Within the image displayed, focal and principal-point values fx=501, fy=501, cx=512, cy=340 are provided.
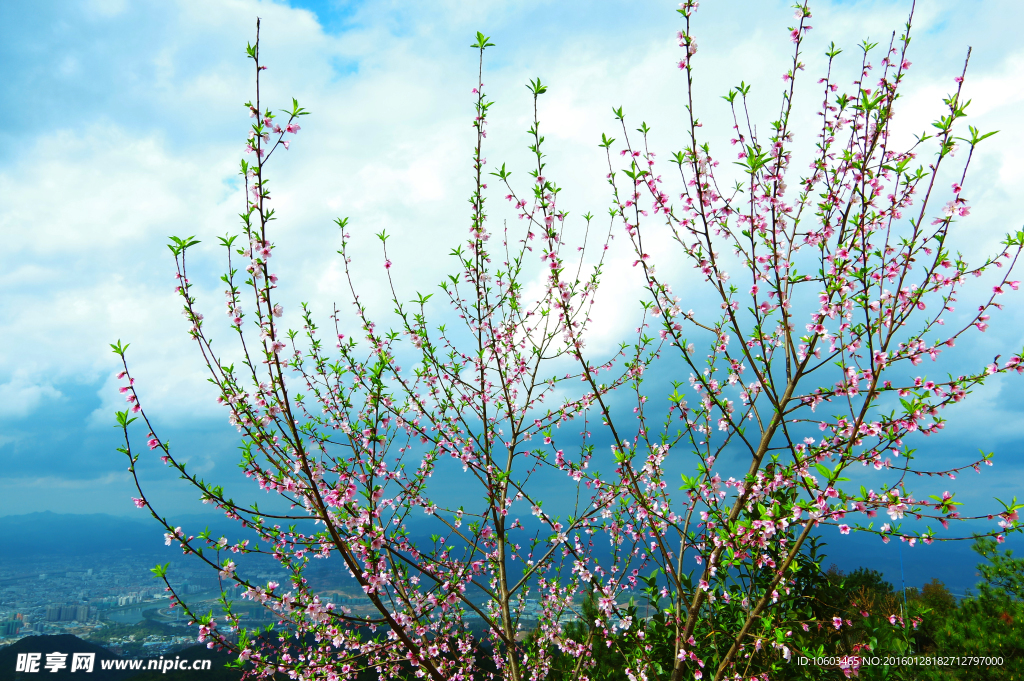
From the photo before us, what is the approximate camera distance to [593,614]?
5.86 meters

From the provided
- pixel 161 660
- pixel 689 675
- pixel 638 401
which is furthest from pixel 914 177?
pixel 161 660

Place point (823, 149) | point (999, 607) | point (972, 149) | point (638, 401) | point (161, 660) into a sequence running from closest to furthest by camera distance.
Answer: point (972, 149) < point (823, 149) < point (638, 401) < point (161, 660) < point (999, 607)

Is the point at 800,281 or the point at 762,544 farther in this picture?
the point at 800,281

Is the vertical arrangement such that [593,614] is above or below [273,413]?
below

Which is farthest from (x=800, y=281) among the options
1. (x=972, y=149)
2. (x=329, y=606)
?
(x=329, y=606)

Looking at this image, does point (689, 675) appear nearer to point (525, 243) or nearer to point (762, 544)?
point (762, 544)

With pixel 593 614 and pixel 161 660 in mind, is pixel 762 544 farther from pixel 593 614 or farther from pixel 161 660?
pixel 161 660

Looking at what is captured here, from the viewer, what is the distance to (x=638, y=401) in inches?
224

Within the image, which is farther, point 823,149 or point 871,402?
point 823,149

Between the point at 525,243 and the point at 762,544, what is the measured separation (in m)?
3.93

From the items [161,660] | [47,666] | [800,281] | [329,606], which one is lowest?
[47,666]

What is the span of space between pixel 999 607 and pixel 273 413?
17.2 m

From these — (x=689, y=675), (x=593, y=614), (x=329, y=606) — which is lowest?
(x=689, y=675)

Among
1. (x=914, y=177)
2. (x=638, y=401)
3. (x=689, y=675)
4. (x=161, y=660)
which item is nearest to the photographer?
(x=914, y=177)
